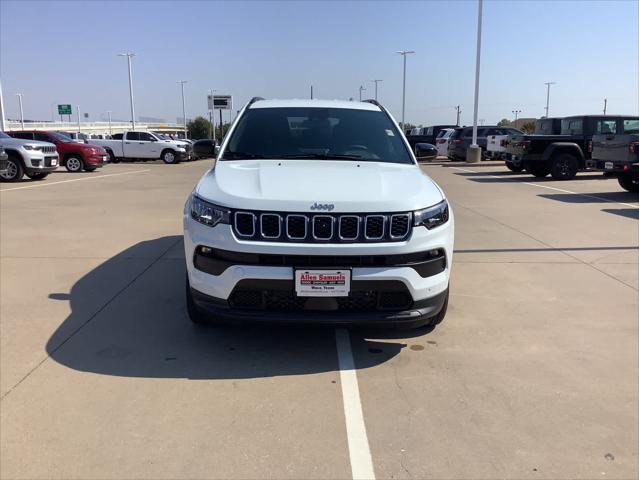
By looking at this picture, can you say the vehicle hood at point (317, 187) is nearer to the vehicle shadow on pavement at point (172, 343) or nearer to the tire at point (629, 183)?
the vehicle shadow on pavement at point (172, 343)

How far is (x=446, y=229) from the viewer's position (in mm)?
3668

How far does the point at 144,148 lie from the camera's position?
1224 inches

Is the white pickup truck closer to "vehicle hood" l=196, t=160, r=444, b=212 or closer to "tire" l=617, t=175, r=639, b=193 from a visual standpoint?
"tire" l=617, t=175, r=639, b=193

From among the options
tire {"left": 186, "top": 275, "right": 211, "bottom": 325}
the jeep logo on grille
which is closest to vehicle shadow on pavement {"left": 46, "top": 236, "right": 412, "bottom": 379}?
tire {"left": 186, "top": 275, "right": 211, "bottom": 325}

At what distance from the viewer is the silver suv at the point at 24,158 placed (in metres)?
16.4

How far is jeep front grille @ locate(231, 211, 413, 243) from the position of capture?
336 cm

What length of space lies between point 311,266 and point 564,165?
1592cm

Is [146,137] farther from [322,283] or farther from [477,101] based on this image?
[322,283]

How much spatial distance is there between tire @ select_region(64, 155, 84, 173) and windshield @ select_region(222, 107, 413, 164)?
19.7 m

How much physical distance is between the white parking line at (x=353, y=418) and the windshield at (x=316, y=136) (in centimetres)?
168

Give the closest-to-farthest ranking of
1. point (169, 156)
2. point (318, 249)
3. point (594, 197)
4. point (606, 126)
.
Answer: point (318, 249)
point (594, 197)
point (606, 126)
point (169, 156)

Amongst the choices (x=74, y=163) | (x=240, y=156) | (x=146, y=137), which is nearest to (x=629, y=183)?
(x=240, y=156)

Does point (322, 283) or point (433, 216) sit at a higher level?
point (433, 216)

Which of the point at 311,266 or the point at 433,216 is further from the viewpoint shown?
the point at 433,216
